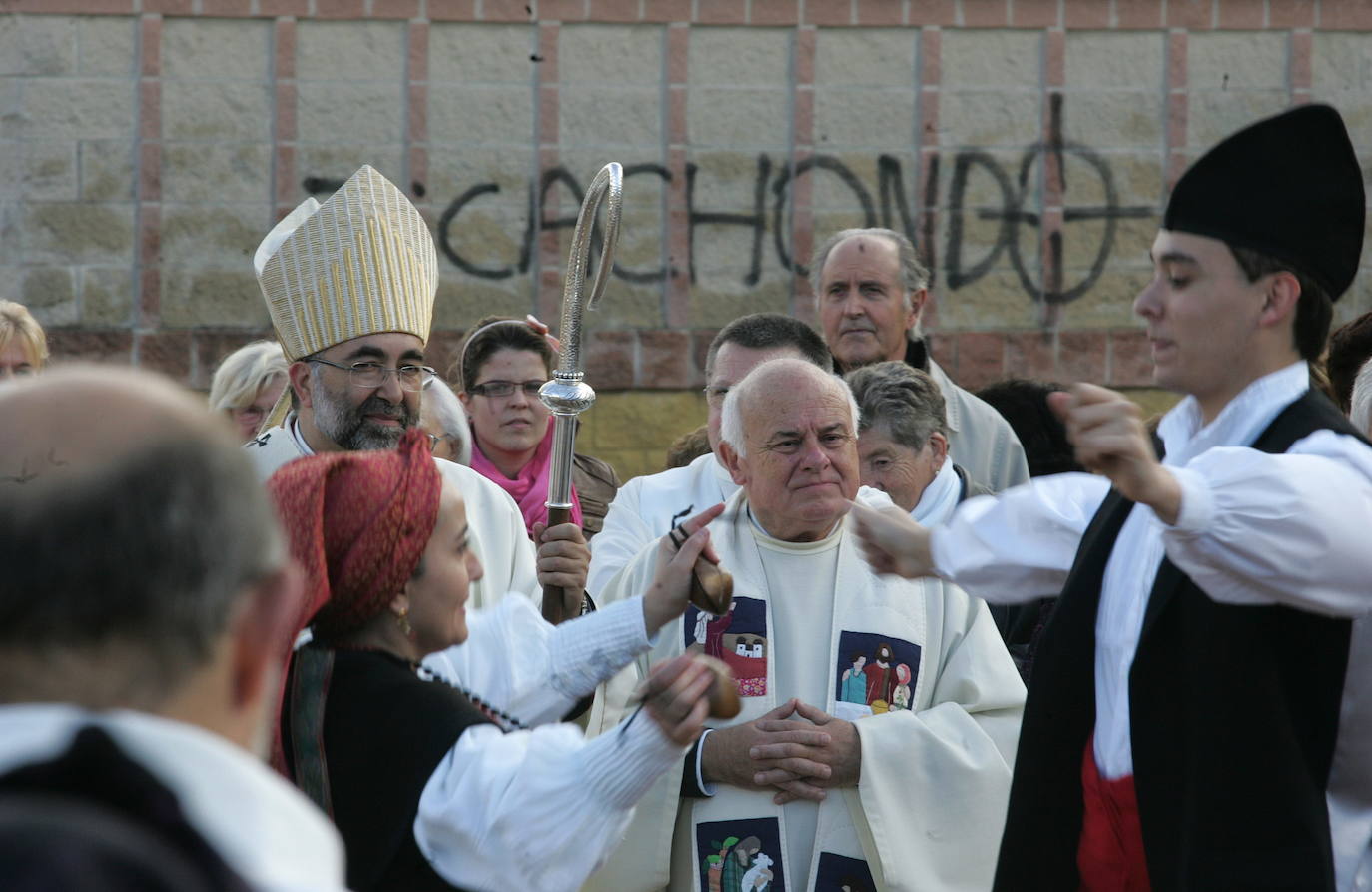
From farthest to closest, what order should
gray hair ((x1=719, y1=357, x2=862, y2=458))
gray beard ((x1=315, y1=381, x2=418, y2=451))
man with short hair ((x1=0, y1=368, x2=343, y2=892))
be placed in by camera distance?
gray beard ((x1=315, y1=381, x2=418, y2=451)) → gray hair ((x1=719, y1=357, x2=862, y2=458)) → man with short hair ((x1=0, y1=368, x2=343, y2=892))

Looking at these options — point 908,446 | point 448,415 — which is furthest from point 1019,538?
point 448,415

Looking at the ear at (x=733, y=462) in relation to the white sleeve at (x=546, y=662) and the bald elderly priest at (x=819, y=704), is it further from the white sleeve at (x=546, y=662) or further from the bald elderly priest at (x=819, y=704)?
the white sleeve at (x=546, y=662)

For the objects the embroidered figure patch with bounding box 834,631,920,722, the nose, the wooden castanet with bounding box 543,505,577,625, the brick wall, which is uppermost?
the brick wall

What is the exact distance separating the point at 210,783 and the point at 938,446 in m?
3.90

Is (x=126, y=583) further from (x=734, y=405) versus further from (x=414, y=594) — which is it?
(x=734, y=405)

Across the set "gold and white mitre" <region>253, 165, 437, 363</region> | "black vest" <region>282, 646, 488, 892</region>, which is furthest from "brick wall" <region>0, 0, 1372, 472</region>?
"black vest" <region>282, 646, 488, 892</region>

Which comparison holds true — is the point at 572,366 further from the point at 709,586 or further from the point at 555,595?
the point at 709,586

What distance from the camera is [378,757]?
2525mm

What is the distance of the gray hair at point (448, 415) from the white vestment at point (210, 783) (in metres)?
4.25

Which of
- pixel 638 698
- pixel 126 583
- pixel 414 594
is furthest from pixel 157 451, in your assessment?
pixel 414 594

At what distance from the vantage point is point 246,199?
866cm

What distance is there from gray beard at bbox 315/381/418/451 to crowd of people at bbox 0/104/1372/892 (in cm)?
1

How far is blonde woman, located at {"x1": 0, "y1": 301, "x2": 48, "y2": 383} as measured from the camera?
18.0ft

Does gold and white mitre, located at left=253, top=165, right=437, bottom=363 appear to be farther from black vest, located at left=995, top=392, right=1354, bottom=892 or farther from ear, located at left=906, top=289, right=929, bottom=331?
black vest, located at left=995, top=392, right=1354, bottom=892
